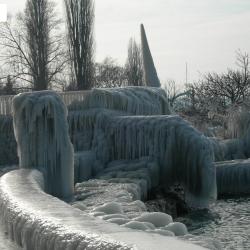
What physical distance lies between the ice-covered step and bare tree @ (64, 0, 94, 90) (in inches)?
749

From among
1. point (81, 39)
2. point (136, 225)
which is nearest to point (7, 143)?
point (136, 225)

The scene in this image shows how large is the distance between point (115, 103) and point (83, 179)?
161 inches

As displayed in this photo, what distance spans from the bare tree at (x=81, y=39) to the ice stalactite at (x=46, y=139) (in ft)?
80.3

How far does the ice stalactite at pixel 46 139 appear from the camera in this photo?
32.0ft

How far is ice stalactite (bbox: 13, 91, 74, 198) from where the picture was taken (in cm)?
975

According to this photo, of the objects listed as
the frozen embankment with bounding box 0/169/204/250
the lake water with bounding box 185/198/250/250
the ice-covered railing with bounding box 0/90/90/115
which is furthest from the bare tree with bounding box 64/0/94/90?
the frozen embankment with bounding box 0/169/204/250

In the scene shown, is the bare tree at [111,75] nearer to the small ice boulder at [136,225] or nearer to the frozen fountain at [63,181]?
the frozen fountain at [63,181]

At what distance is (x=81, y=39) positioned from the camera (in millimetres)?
34688

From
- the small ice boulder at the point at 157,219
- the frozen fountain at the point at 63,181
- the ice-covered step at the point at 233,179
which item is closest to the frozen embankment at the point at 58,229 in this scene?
the frozen fountain at the point at 63,181

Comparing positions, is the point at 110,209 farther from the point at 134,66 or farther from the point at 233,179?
the point at 134,66

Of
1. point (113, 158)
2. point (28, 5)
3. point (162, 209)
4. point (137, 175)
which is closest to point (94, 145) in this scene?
point (113, 158)

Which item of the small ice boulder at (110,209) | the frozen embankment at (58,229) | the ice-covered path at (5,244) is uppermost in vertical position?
the frozen embankment at (58,229)

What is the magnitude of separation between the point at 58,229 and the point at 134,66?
51583 mm

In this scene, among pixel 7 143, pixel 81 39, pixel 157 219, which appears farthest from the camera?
pixel 81 39
